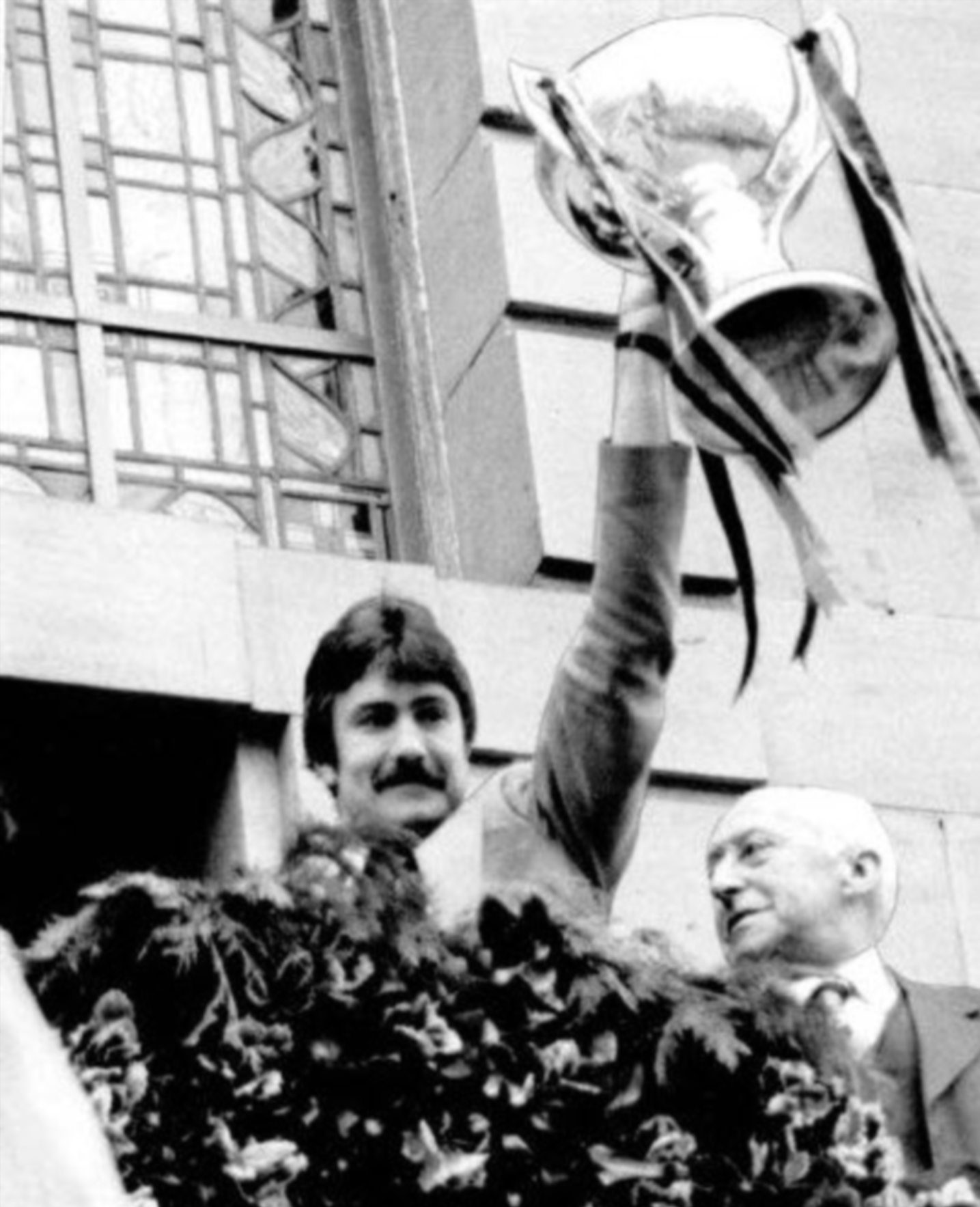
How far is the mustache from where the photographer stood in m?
9.02

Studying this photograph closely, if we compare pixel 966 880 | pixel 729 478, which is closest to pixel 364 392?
pixel 966 880

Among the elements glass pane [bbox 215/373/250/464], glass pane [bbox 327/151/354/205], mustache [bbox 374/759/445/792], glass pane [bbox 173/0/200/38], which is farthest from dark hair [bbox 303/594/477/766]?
glass pane [bbox 173/0/200/38]

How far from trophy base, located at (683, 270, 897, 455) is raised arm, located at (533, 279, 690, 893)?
4.9 inches

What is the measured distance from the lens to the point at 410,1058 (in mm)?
7484

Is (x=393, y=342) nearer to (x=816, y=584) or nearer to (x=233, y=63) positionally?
(x=233, y=63)

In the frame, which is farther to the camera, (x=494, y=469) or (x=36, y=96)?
(x=36, y=96)

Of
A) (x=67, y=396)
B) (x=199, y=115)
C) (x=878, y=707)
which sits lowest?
(x=878, y=707)

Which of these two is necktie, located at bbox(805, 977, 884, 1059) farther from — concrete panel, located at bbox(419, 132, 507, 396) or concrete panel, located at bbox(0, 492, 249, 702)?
concrete panel, located at bbox(419, 132, 507, 396)

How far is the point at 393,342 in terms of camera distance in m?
12.0

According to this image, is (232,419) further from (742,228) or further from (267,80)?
(742,228)

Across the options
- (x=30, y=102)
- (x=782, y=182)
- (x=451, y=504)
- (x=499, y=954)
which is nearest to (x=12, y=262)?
(x=30, y=102)

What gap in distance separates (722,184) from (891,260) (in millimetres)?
476

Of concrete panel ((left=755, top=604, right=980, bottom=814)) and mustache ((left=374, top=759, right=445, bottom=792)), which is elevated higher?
mustache ((left=374, top=759, right=445, bottom=792))

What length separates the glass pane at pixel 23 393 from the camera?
1140 centimetres
